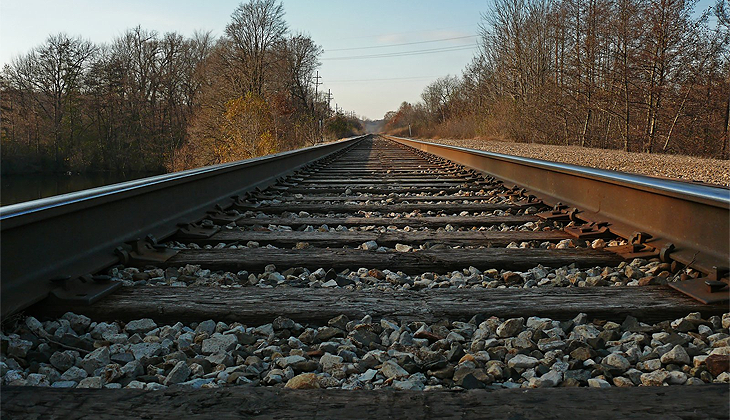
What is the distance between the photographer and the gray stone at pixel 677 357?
1.31 metres

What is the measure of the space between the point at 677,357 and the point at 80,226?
2191 mm

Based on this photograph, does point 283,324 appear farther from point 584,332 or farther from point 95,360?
point 584,332

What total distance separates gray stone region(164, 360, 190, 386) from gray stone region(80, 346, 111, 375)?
0.23 m

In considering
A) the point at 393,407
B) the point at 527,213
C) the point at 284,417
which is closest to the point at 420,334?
the point at 393,407

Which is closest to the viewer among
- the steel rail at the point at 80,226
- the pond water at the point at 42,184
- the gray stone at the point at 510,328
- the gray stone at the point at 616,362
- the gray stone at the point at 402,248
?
the gray stone at the point at 616,362

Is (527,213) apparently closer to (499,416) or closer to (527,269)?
(527,269)

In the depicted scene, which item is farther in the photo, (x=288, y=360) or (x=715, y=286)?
(x=715, y=286)

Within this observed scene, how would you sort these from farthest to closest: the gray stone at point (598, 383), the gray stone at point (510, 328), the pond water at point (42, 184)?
the pond water at point (42, 184)
the gray stone at point (510, 328)
the gray stone at point (598, 383)

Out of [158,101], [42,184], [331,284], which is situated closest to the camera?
[331,284]

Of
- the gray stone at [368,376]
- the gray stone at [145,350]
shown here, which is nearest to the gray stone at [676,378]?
the gray stone at [368,376]

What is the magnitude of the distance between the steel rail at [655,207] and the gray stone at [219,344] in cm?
168

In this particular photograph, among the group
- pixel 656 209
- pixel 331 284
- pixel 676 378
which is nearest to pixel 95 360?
pixel 331 284

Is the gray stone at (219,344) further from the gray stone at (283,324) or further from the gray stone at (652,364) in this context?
the gray stone at (652,364)

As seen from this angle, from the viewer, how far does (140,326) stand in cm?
161
